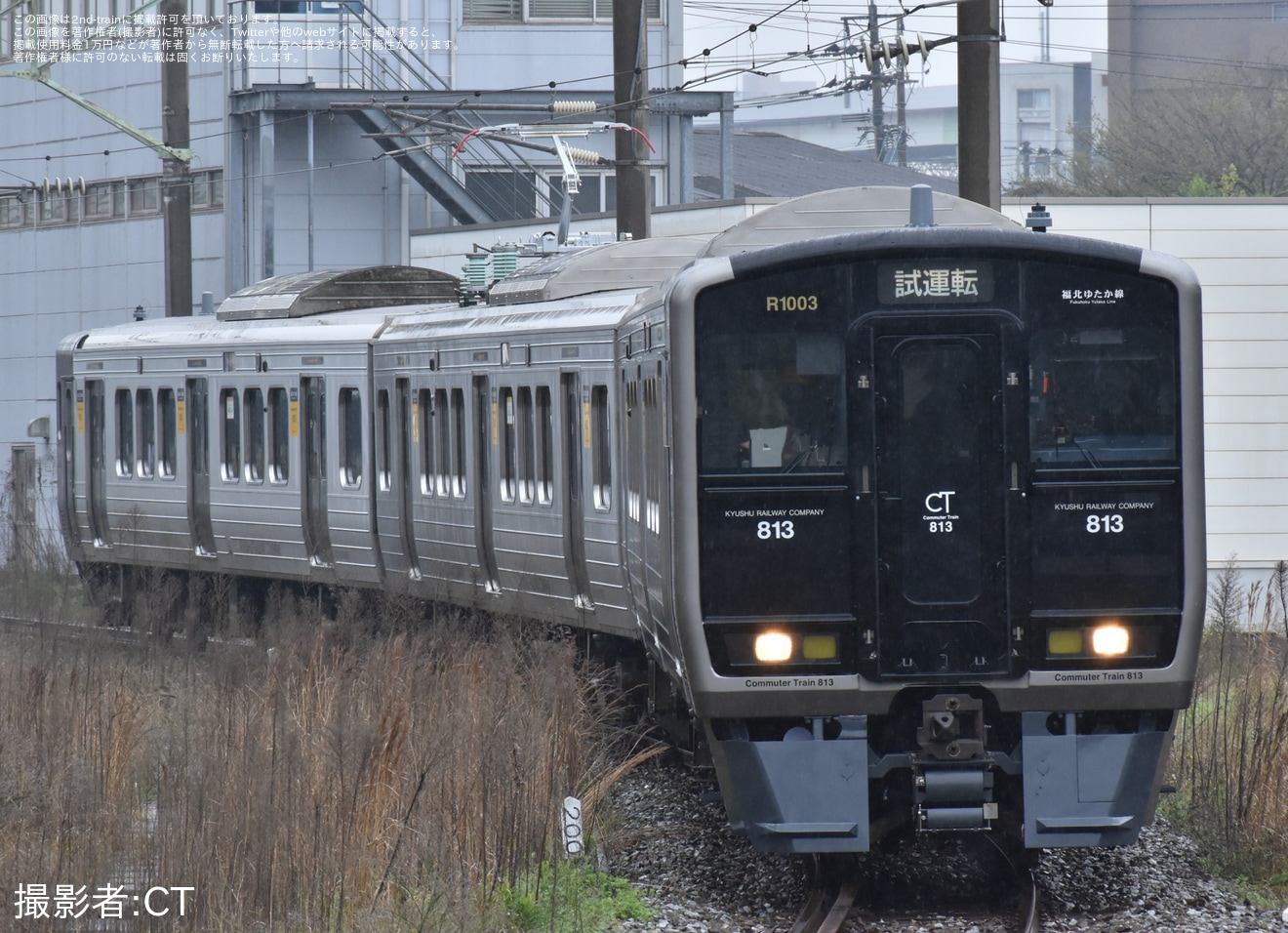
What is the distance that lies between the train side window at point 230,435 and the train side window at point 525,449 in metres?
4.82

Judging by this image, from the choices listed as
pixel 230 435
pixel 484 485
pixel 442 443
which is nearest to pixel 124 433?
pixel 230 435

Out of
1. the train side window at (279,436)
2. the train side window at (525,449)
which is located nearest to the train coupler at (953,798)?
the train side window at (525,449)

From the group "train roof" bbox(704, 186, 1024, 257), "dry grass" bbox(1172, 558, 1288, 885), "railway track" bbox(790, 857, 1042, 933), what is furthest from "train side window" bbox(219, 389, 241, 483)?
"railway track" bbox(790, 857, 1042, 933)

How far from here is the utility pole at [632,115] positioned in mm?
16844

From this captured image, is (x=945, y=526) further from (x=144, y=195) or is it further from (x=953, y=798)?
(x=144, y=195)

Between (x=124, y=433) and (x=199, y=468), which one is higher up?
(x=124, y=433)

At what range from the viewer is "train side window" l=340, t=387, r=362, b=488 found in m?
16.5

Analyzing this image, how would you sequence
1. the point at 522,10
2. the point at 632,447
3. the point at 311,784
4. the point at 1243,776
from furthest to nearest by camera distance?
the point at 522,10
the point at 632,447
the point at 1243,776
the point at 311,784

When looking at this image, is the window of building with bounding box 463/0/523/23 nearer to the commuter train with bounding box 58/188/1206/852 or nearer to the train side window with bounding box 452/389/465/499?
the train side window with bounding box 452/389/465/499

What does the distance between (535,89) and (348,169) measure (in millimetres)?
3239

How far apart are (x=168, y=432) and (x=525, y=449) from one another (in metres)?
6.17

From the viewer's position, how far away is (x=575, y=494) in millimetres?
12742

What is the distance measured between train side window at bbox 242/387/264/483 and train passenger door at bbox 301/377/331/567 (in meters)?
0.67

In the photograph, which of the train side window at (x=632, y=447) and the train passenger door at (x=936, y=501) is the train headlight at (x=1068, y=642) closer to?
the train passenger door at (x=936, y=501)
